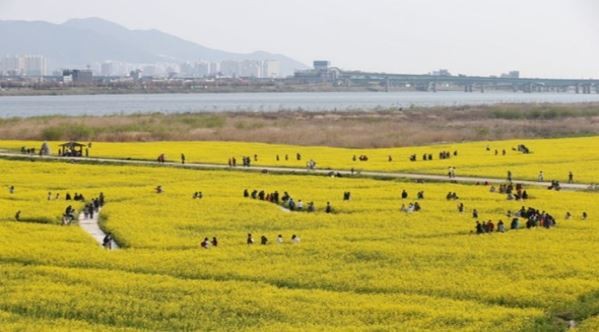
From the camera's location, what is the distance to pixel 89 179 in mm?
58469

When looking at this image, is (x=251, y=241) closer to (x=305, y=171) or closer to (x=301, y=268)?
(x=301, y=268)

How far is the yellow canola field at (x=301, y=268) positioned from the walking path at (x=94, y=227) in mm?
475

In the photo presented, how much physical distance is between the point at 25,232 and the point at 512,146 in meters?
53.3

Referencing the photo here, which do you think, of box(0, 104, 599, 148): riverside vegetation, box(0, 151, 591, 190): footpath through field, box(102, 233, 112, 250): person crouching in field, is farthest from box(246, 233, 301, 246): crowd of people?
box(0, 104, 599, 148): riverside vegetation

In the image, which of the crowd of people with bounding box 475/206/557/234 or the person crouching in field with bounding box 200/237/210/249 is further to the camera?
the crowd of people with bounding box 475/206/557/234

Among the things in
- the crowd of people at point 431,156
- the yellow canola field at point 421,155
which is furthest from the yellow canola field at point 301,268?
the crowd of people at point 431,156

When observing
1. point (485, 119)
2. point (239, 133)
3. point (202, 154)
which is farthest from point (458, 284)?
point (485, 119)

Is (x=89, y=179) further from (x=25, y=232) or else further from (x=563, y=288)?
(x=563, y=288)

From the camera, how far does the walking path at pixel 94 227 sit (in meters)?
38.7

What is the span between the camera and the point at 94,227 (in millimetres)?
41594

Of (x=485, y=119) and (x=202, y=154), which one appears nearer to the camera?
(x=202, y=154)

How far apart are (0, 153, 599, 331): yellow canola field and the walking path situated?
475 millimetres

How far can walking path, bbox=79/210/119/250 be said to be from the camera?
38.7 metres

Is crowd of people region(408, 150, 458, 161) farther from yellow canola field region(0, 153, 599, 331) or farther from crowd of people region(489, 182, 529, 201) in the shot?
yellow canola field region(0, 153, 599, 331)
